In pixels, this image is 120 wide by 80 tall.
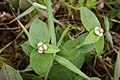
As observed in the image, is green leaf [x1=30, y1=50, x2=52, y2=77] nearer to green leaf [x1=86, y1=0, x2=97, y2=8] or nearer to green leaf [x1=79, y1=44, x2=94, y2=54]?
green leaf [x1=79, y1=44, x2=94, y2=54]

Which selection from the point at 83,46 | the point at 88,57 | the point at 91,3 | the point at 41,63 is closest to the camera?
the point at 41,63

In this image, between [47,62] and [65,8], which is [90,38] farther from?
[65,8]

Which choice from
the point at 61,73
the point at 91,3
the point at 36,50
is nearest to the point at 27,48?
the point at 36,50

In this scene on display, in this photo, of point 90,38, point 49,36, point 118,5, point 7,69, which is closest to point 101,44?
point 90,38

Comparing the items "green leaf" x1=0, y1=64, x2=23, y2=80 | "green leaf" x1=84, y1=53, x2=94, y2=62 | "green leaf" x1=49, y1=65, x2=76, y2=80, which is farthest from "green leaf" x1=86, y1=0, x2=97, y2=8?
"green leaf" x1=0, y1=64, x2=23, y2=80

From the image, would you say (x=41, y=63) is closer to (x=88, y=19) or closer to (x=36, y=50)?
(x=36, y=50)

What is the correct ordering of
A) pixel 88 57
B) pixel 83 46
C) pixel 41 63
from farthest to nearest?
1. pixel 88 57
2. pixel 83 46
3. pixel 41 63
